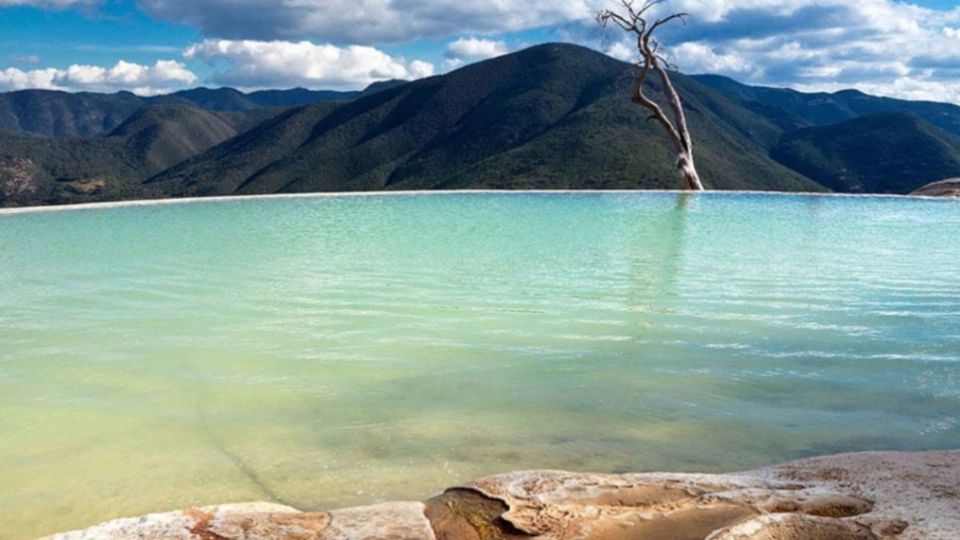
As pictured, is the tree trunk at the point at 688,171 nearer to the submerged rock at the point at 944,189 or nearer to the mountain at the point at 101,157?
the submerged rock at the point at 944,189

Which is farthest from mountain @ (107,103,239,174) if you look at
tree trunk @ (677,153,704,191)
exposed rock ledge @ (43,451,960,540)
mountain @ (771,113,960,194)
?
exposed rock ledge @ (43,451,960,540)

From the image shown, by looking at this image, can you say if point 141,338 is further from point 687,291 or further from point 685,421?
point 687,291

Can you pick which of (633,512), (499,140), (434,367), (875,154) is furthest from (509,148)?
(633,512)

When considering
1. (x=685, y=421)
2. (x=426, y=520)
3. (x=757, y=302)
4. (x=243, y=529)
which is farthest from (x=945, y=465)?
(x=757, y=302)

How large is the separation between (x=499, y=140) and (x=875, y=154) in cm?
5370

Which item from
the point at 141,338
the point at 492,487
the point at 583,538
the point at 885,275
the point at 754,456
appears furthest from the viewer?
the point at 885,275

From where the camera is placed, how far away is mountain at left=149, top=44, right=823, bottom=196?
6862 centimetres

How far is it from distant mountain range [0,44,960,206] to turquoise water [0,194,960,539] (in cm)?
5241

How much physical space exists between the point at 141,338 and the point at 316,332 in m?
1.27

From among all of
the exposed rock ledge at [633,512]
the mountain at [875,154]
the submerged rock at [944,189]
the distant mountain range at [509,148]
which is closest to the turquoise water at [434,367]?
the exposed rock ledge at [633,512]

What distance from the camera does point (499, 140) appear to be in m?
95.6

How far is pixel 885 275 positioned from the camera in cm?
873

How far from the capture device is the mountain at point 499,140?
68.6 meters

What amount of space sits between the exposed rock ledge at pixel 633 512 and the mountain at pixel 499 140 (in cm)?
5595
